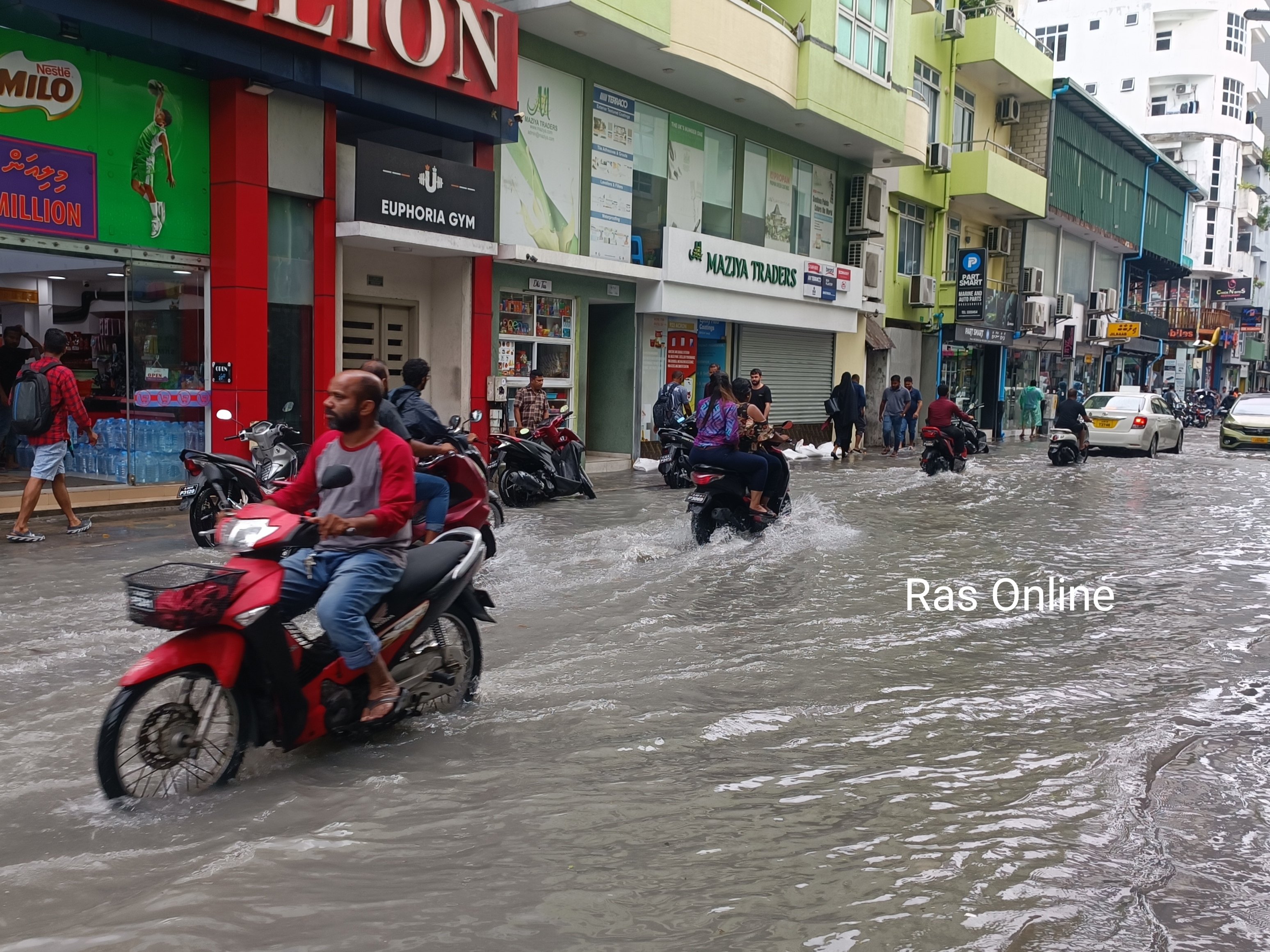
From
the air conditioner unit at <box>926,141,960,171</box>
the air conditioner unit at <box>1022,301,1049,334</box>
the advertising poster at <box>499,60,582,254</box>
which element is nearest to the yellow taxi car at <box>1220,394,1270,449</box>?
→ the air conditioner unit at <box>1022,301,1049,334</box>

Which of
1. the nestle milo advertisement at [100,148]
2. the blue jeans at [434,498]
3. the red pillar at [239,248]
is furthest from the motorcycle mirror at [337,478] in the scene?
the red pillar at [239,248]

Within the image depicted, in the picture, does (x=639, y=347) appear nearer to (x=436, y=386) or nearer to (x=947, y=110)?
(x=436, y=386)

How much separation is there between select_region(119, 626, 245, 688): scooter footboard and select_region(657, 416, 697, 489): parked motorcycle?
12.4 metres

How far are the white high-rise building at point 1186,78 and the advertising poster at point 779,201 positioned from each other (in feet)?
156

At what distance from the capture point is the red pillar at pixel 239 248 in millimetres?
13172

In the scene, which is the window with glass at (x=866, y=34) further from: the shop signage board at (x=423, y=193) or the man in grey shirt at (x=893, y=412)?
the shop signage board at (x=423, y=193)

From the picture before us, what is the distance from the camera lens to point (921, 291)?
103 feet

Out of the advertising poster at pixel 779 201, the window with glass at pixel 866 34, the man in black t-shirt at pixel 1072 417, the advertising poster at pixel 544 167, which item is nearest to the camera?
the advertising poster at pixel 544 167

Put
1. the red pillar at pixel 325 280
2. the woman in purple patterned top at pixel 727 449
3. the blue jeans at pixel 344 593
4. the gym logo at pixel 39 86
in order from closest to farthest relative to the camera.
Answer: the blue jeans at pixel 344 593 < the woman in purple patterned top at pixel 727 449 < the gym logo at pixel 39 86 < the red pillar at pixel 325 280

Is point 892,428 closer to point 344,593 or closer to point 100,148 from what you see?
point 100,148

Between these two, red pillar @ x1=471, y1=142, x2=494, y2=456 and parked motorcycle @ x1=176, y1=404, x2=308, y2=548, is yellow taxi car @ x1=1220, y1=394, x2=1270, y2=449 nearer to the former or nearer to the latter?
red pillar @ x1=471, y1=142, x2=494, y2=456

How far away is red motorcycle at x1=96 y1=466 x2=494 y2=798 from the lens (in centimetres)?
404

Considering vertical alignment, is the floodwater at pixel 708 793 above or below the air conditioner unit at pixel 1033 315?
below

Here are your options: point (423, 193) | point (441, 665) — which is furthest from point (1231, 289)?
point (441, 665)
